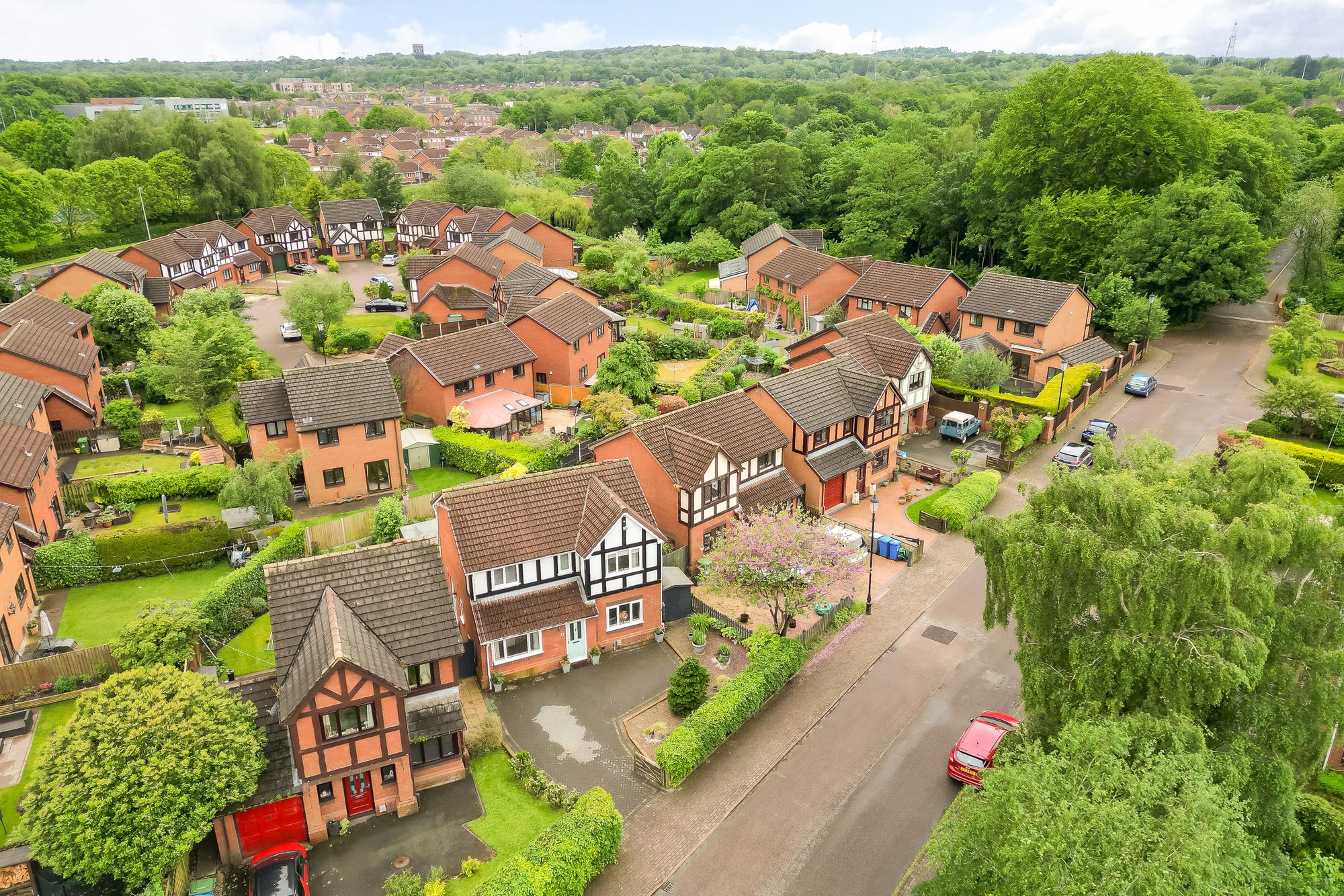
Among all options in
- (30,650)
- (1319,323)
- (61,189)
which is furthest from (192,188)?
(1319,323)

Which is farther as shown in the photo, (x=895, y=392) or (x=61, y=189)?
(x=61, y=189)

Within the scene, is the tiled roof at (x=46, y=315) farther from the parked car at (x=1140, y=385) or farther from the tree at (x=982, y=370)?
the parked car at (x=1140, y=385)

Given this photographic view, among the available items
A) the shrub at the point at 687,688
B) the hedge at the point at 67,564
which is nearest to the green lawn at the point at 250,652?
the hedge at the point at 67,564

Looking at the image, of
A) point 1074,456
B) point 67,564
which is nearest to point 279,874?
point 67,564

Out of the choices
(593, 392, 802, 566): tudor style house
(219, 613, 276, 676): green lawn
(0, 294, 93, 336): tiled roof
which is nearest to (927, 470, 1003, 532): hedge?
(593, 392, 802, 566): tudor style house

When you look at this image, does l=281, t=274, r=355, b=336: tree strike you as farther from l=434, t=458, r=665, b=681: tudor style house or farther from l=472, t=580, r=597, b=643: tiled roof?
l=472, t=580, r=597, b=643: tiled roof

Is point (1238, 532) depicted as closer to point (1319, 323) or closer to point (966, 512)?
point (966, 512)

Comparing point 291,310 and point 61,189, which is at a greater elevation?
point 61,189

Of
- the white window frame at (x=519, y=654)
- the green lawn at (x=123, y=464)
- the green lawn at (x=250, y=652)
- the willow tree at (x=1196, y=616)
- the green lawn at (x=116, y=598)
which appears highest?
the willow tree at (x=1196, y=616)
